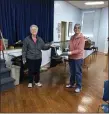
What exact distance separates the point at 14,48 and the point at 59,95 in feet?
6.36

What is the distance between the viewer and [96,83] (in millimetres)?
3783

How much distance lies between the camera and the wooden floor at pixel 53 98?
2586 mm

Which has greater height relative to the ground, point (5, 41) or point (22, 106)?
point (5, 41)

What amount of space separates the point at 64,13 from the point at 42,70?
341 centimetres

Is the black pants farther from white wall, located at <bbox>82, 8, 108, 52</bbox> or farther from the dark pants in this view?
white wall, located at <bbox>82, 8, 108, 52</bbox>

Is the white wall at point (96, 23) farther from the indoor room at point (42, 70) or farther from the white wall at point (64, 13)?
the indoor room at point (42, 70)

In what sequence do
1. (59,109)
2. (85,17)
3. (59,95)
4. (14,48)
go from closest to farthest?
(59,109)
(59,95)
(14,48)
(85,17)

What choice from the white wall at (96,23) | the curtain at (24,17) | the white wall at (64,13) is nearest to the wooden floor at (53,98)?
the curtain at (24,17)

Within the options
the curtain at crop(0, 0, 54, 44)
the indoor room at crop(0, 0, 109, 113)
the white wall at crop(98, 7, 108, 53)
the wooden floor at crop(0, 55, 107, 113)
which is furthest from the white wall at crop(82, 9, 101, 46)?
the wooden floor at crop(0, 55, 107, 113)

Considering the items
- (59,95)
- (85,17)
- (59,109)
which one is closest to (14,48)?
(59,95)

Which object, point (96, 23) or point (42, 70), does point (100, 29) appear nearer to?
point (96, 23)

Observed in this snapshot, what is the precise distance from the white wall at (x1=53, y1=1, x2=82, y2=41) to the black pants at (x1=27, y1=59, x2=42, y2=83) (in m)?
3.03

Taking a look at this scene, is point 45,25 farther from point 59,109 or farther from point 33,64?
point 59,109

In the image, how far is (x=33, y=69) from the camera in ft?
11.2
